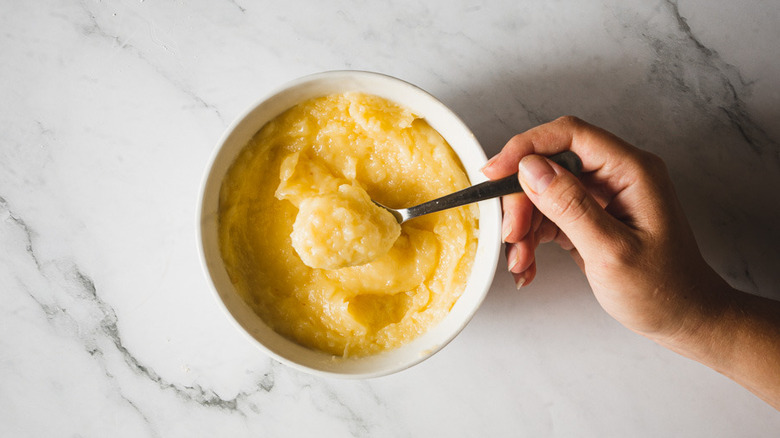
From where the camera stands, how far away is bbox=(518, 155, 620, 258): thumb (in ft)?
4.63

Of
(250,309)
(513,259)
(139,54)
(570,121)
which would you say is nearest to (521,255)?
(513,259)

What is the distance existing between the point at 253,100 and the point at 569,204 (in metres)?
1.10

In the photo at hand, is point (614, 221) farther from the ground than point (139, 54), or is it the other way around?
point (614, 221)

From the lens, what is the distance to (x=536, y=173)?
146 cm

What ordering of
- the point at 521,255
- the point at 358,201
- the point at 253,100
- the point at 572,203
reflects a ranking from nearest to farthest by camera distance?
the point at 572,203, the point at 358,201, the point at 521,255, the point at 253,100

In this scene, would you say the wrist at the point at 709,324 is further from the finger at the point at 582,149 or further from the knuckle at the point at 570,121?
the knuckle at the point at 570,121

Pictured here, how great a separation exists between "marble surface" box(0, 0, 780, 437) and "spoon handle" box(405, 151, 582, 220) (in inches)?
11.7

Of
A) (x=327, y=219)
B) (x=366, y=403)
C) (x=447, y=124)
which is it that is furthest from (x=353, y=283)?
(x=447, y=124)

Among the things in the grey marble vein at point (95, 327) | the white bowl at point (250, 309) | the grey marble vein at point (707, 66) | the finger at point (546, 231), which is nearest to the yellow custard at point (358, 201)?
the white bowl at point (250, 309)

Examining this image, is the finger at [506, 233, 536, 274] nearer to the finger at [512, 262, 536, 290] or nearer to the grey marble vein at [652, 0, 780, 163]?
the finger at [512, 262, 536, 290]

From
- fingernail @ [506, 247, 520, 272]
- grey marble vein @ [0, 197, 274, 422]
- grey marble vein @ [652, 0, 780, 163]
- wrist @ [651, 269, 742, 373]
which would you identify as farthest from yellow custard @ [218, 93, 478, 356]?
grey marble vein @ [652, 0, 780, 163]

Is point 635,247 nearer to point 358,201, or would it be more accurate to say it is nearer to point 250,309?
point 358,201

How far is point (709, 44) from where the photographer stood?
1870 mm

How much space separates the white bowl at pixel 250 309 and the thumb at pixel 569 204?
0.41ft
